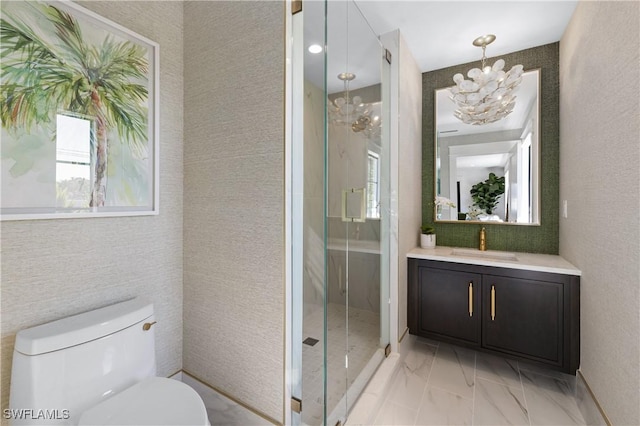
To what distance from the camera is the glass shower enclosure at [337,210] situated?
1.26m

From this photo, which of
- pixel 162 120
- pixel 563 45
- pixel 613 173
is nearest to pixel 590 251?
pixel 613 173

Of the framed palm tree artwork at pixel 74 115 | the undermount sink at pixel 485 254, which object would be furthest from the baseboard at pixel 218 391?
the undermount sink at pixel 485 254

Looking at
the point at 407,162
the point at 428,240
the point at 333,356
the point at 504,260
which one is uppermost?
the point at 407,162

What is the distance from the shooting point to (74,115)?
1.24 metres

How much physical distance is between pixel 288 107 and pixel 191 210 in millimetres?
854

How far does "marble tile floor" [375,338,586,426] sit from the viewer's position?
1611 mm

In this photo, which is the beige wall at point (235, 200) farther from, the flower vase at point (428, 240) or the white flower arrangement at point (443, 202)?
the white flower arrangement at point (443, 202)

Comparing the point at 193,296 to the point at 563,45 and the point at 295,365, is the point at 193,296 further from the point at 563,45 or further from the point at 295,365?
the point at 563,45

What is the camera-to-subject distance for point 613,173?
1.32 m

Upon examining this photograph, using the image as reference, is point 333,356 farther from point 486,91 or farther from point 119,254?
point 486,91

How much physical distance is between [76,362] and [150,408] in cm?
34

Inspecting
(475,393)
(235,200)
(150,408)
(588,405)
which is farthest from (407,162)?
(150,408)

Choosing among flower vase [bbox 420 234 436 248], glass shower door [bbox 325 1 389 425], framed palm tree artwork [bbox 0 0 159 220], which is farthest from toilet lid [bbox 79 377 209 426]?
flower vase [bbox 420 234 436 248]

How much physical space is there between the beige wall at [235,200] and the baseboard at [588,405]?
5.32 ft
